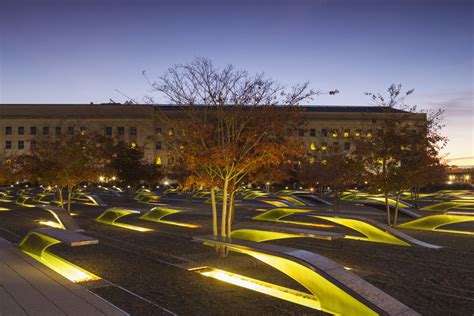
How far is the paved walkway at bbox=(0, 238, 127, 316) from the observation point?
5.00m

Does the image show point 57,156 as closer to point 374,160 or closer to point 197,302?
point 374,160

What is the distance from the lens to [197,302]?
671 cm

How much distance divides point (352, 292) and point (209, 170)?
233 inches

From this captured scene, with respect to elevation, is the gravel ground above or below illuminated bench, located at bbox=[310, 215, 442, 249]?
below

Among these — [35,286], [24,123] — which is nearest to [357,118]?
[24,123]

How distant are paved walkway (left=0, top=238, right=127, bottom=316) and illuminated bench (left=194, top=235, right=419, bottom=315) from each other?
260 cm

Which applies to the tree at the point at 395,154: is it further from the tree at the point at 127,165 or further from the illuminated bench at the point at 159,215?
the tree at the point at 127,165

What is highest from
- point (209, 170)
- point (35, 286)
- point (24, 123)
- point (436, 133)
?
point (24, 123)

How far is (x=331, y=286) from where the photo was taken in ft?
19.9

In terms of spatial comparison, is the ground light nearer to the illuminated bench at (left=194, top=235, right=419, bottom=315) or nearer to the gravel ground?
the illuminated bench at (left=194, top=235, right=419, bottom=315)

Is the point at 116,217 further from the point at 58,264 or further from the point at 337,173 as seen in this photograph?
the point at 337,173

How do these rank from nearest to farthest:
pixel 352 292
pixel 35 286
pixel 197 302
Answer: pixel 352 292
pixel 35 286
pixel 197 302

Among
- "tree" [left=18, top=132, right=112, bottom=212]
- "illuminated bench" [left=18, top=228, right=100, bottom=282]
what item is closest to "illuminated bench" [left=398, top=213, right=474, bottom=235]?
"illuminated bench" [left=18, top=228, right=100, bottom=282]

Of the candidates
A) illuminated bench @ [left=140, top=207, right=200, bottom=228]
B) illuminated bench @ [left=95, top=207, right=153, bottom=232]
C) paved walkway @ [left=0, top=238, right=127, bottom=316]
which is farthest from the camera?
illuminated bench @ [left=140, top=207, right=200, bottom=228]
